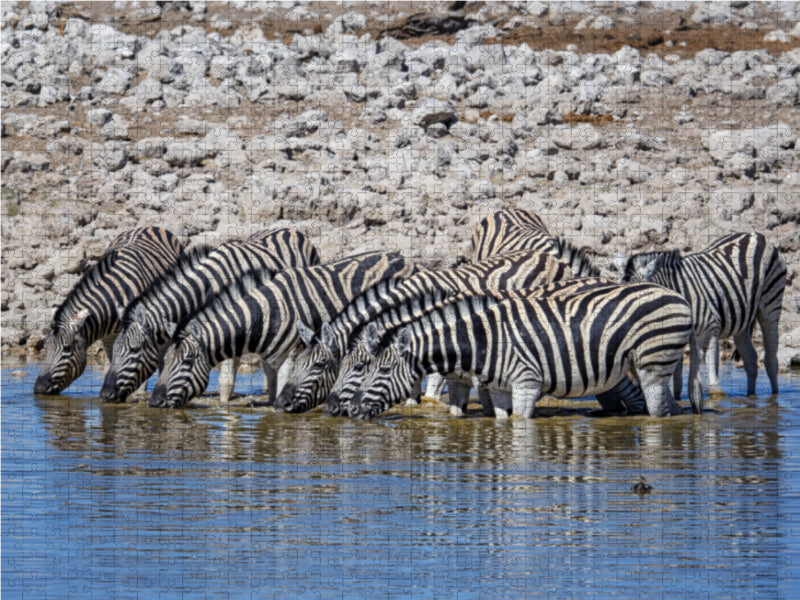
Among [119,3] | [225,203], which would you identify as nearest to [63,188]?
[225,203]

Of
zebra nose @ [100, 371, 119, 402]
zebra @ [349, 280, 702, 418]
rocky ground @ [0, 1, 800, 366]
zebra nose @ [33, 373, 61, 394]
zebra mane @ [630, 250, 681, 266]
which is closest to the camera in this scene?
zebra @ [349, 280, 702, 418]

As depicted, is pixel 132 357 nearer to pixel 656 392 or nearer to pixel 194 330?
pixel 194 330

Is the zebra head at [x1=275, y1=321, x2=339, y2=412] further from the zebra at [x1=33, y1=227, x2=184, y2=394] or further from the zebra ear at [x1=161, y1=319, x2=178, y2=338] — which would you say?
the zebra at [x1=33, y1=227, x2=184, y2=394]

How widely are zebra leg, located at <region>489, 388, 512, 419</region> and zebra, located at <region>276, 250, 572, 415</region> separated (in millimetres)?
505

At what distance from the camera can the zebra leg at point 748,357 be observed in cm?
1527

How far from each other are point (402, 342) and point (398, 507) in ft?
13.2

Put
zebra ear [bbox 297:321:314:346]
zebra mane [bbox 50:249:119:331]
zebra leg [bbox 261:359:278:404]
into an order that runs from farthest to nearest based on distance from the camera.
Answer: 1. zebra mane [bbox 50:249:119:331]
2. zebra leg [bbox 261:359:278:404]
3. zebra ear [bbox 297:321:314:346]

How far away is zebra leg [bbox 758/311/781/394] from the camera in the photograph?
15461 mm

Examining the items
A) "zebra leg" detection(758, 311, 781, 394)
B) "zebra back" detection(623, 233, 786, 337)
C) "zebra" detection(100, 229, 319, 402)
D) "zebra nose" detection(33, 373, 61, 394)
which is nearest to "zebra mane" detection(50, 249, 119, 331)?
"zebra nose" detection(33, 373, 61, 394)

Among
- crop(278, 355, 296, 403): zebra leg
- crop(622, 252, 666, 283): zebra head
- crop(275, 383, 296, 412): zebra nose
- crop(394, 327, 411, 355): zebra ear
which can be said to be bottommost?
crop(275, 383, 296, 412): zebra nose

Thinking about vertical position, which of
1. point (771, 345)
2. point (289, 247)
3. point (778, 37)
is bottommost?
point (771, 345)

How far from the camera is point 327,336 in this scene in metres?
13.5

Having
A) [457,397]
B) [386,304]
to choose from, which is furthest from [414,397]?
[386,304]

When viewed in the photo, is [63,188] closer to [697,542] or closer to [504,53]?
[504,53]
